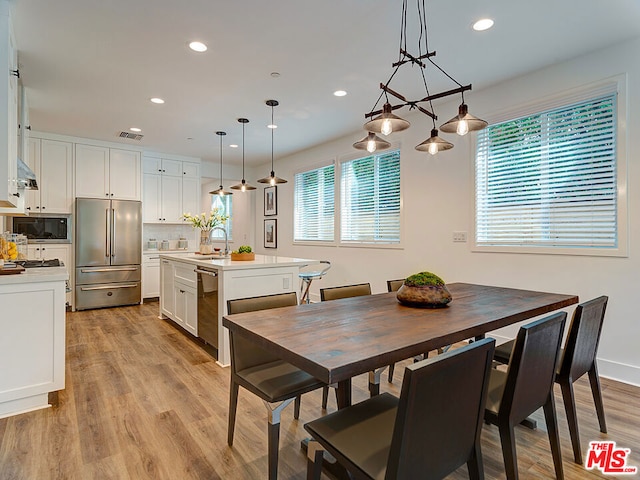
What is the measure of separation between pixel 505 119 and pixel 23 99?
16.1ft

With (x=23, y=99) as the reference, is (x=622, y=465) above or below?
below

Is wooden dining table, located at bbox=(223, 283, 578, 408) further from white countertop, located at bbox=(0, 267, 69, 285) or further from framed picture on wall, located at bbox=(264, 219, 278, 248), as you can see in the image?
framed picture on wall, located at bbox=(264, 219, 278, 248)

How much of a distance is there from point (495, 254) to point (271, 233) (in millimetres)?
4488

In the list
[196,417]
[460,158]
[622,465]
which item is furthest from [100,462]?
[460,158]

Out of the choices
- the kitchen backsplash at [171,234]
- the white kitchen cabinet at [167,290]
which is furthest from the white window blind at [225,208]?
the white kitchen cabinet at [167,290]

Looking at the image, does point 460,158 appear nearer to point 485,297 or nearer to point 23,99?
point 485,297

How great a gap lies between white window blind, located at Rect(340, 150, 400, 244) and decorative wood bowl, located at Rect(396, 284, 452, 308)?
2.68 metres

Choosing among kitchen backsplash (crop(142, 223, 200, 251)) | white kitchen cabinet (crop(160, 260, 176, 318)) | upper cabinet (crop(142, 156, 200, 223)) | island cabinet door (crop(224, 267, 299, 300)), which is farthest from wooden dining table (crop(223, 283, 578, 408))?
kitchen backsplash (crop(142, 223, 200, 251))

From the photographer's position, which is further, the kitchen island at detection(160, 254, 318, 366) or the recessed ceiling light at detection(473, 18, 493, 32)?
the kitchen island at detection(160, 254, 318, 366)

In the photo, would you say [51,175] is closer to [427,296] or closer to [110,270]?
[110,270]

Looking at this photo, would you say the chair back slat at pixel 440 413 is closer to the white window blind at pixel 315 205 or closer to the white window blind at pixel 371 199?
the white window blind at pixel 371 199

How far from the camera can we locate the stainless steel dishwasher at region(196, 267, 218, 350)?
3.30 meters

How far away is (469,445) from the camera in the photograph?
125 centimetres

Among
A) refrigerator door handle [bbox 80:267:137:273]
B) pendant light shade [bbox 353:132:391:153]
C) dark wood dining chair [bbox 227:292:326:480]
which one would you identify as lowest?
dark wood dining chair [bbox 227:292:326:480]
